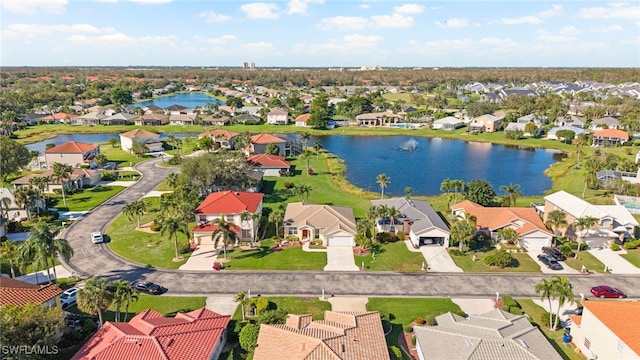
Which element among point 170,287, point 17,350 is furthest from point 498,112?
point 17,350

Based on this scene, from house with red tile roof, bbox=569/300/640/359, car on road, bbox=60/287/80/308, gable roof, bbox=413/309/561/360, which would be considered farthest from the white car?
house with red tile roof, bbox=569/300/640/359

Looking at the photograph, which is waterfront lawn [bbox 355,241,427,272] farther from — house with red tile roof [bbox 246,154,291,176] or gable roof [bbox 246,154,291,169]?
gable roof [bbox 246,154,291,169]

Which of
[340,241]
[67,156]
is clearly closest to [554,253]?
[340,241]

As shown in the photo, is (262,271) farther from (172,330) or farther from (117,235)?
(117,235)

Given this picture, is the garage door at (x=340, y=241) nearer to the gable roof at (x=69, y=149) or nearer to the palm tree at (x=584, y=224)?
the palm tree at (x=584, y=224)

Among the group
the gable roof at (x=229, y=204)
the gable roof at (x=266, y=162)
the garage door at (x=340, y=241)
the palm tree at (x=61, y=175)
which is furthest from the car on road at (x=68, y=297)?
the gable roof at (x=266, y=162)
